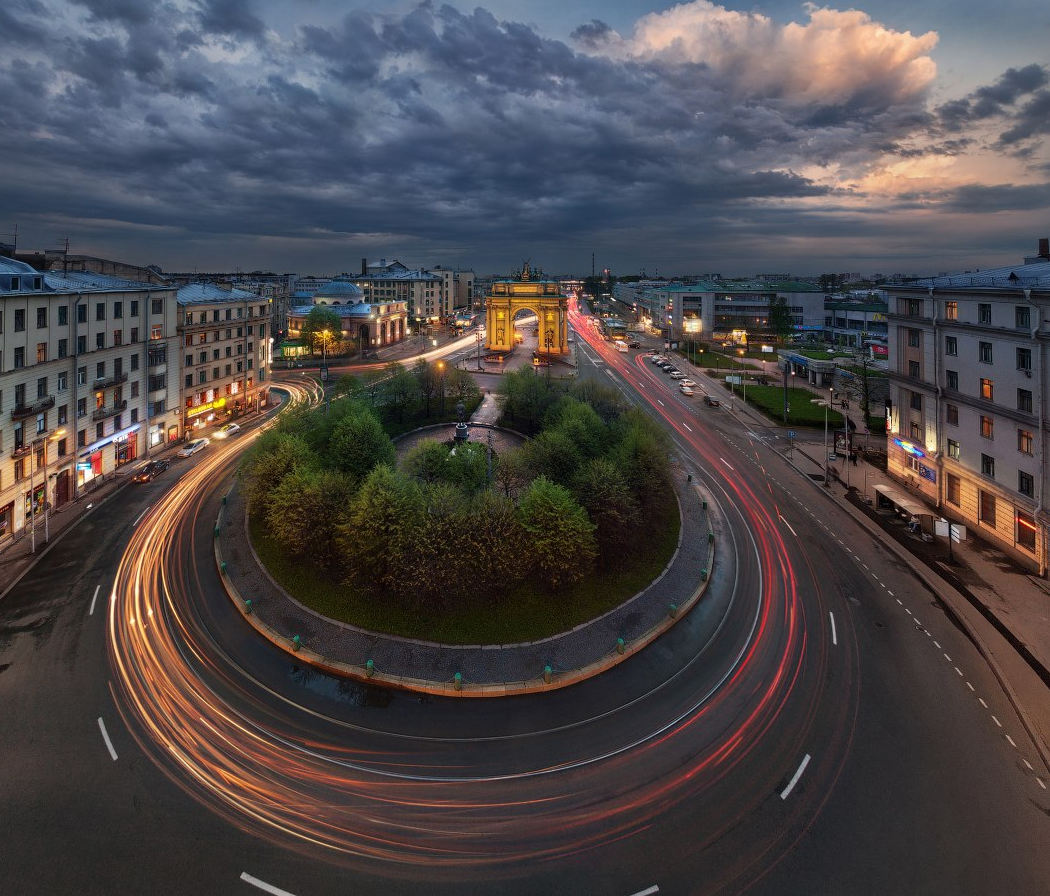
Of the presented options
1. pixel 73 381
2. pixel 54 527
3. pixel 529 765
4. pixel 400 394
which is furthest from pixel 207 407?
pixel 529 765

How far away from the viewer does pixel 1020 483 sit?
3222 centimetres

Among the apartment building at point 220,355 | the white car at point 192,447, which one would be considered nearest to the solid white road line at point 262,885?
the white car at point 192,447

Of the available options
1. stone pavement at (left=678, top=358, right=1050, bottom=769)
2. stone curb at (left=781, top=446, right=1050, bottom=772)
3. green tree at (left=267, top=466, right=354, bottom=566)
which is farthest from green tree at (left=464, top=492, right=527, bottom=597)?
stone pavement at (left=678, top=358, right=1050, bottom=769)

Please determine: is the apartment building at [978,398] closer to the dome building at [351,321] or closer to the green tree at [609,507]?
the green tree at [609,507]

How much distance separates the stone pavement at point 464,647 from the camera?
23.0m

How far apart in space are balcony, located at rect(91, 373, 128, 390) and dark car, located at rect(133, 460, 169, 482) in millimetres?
7515

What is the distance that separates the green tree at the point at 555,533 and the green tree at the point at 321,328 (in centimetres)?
9347

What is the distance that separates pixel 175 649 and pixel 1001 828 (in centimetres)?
3226

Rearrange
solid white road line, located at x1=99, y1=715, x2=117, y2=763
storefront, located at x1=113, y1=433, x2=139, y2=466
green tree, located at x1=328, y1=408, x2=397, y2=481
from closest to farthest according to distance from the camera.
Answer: solid white road line, located at x1=99, y1=715, x2=117, y2=763, green tree, located at x1=328, y1=408, x2=397, y2=481, storefront, located at x1=113, y1=433, x2=139, y2=466

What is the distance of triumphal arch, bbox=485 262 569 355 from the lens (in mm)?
111000

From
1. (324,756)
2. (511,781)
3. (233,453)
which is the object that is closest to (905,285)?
(511,781)

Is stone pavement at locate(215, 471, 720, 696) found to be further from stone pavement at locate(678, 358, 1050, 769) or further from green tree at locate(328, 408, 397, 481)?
stone pavement at locate(678, 358, 1050, 769)

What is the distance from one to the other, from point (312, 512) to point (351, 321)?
98.0 metres

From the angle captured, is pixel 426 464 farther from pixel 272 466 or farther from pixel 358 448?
pixel 272 466
